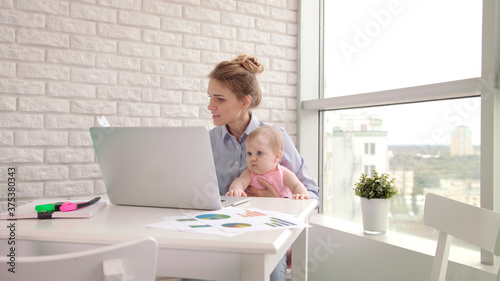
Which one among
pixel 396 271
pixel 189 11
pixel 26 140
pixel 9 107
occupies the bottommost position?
pixel 396 271

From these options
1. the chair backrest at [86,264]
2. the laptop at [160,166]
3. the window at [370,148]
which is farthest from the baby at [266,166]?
the chair backrest at [86,264]

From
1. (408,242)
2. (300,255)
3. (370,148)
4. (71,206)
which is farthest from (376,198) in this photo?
(71,206)

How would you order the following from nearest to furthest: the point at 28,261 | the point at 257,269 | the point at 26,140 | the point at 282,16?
the point at 28,261 < the point at 257,269 < the point at 26,140 < the point at 282,16

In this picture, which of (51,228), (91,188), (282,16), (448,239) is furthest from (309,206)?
(282,16)

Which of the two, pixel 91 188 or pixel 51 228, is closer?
pixel 51 228

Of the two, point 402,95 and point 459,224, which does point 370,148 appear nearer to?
point 402,95

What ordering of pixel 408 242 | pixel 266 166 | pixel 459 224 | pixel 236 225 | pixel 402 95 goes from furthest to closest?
pixel 402 95
pixel 408 242
pixel 266 166
pixel 459 224
pixel 236 225

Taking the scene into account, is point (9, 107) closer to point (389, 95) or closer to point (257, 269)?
point (257, 269)

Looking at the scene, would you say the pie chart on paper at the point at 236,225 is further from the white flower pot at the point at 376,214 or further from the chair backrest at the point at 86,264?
the white flower pot at the point at 376,214

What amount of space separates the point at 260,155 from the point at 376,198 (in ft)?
2.68

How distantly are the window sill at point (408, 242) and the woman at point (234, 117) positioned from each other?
0.54m

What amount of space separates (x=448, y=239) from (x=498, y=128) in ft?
2.40

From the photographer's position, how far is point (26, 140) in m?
2.29

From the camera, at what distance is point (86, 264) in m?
0.73
